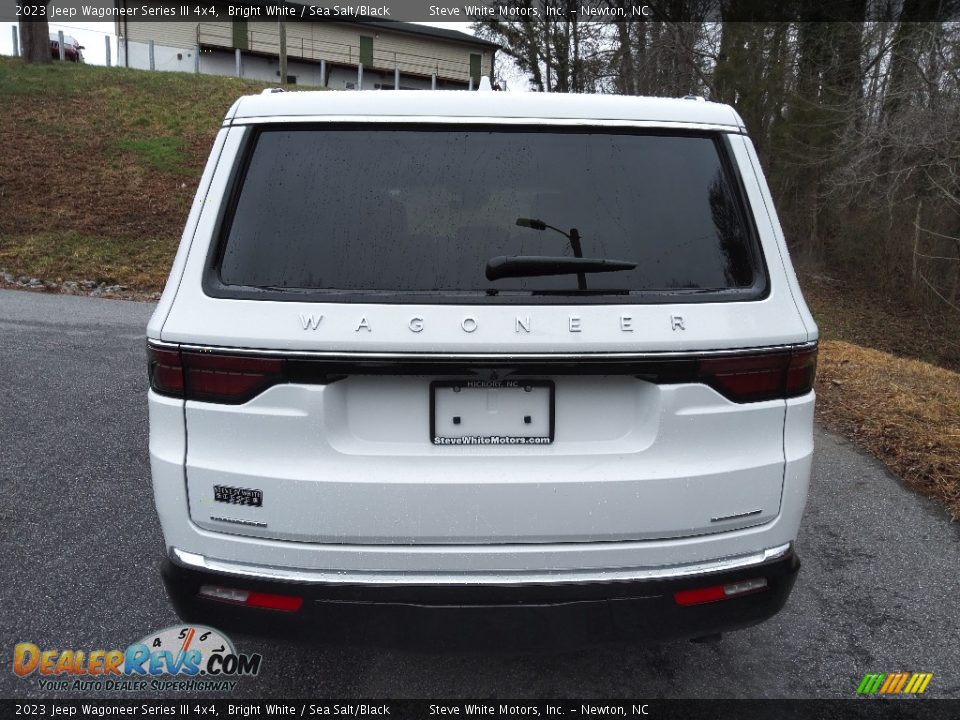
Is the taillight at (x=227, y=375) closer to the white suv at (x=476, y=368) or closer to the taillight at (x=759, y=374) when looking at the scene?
the white suv at (x=476, y=368)

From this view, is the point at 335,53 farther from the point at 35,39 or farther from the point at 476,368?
the point at 476,368

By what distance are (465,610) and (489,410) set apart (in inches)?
22.2

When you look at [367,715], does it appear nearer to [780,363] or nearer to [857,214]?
[780,363]

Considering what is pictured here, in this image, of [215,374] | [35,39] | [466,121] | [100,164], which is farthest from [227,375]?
[35,39]

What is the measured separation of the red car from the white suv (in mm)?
39538

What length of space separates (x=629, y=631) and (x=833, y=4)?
60.5ft

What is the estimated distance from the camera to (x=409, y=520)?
6.61 ft

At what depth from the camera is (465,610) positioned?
2.06 m

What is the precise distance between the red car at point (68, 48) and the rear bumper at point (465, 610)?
3982 cm

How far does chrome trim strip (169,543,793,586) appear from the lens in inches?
81.0

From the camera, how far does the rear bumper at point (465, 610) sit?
2053 mm

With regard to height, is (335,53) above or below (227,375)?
above

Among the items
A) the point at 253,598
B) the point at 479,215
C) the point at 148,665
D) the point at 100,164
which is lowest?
the point at 100,164

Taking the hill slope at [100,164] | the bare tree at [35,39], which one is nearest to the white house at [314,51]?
the bare tree at [35,39]
